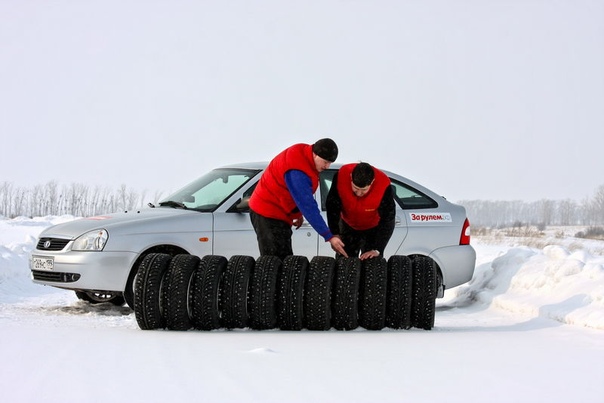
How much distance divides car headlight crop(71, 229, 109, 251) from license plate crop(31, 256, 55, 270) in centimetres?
31

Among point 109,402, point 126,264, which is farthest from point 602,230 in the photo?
point 109,402

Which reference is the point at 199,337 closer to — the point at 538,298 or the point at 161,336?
the point at 161,336

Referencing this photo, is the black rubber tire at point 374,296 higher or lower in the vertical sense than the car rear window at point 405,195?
lower

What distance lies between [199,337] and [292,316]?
97 centimetres

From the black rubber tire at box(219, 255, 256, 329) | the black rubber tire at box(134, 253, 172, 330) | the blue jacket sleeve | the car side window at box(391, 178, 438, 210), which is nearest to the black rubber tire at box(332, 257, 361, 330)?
the blue jacket sleeve

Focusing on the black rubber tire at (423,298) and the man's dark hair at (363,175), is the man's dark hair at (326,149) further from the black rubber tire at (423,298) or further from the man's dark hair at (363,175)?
the black rubber tire at (423,298)

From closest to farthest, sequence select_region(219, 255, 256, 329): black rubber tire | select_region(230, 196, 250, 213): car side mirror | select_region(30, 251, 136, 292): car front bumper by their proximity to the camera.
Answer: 1. select_region(219, 255, 256, 329): black rubber tire
2. select_region(30, 251, 136, 292): car front bumper
3. select_region(230, 196, 250, 213): car side mirror

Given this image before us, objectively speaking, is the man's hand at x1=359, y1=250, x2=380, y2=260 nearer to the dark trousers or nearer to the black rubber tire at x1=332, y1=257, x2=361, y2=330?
the black rubber tire at x1=332, y1=257, x2=361, y2=330

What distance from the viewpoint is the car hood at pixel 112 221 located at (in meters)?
8.77

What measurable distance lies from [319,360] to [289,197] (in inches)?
100

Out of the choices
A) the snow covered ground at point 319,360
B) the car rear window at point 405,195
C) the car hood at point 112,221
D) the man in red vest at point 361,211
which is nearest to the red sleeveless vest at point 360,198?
the man in red vest at point 361,211

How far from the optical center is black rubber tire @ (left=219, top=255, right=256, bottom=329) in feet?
23.1

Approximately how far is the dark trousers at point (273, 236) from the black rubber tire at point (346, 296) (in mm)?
687

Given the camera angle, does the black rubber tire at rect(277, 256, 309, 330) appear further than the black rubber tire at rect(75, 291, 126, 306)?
No
